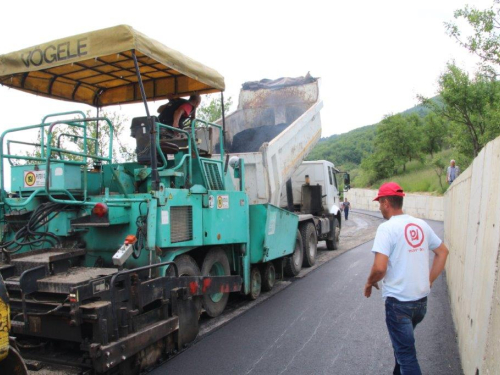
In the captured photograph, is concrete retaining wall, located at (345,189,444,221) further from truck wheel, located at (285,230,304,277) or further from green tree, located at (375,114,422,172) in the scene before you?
truck wheel, located at (285,230,304,277)

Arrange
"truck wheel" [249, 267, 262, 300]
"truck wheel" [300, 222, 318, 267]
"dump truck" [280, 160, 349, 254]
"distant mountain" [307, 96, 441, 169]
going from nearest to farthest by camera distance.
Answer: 1. "truck wheel" [249, 267, 262, 300]
2. "truck wheel" [300, 222, 318, 267]
3. "dump truck" [280, 160, 349, 254]
4. "distant mountain" [307, 96, 441, 169]

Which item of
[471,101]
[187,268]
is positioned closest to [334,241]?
[187,268]

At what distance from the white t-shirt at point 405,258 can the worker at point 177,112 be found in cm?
401

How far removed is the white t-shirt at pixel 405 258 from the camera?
3275mm

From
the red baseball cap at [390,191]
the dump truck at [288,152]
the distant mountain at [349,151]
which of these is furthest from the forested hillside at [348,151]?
the red baseball cap at [390,191]

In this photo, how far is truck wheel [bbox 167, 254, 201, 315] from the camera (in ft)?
17.1

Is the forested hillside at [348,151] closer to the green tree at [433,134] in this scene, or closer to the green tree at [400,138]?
the green tree at [400,138]

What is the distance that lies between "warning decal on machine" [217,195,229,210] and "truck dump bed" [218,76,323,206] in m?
1.89

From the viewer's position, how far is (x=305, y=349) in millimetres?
4844

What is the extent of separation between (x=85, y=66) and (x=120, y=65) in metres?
0.44

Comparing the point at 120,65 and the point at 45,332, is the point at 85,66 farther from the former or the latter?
the point at 45,332

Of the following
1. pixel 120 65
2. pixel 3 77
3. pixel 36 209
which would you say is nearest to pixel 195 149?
pixel 120 65

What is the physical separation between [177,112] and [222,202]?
1.51 meters

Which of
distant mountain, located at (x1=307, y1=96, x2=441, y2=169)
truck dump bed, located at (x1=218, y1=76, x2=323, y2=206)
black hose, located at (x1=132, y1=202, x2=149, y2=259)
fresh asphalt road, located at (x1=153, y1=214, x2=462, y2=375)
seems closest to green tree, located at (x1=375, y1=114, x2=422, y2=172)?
distant mountain, located at (x1=307, y1=96, x2=441, y2=169)
